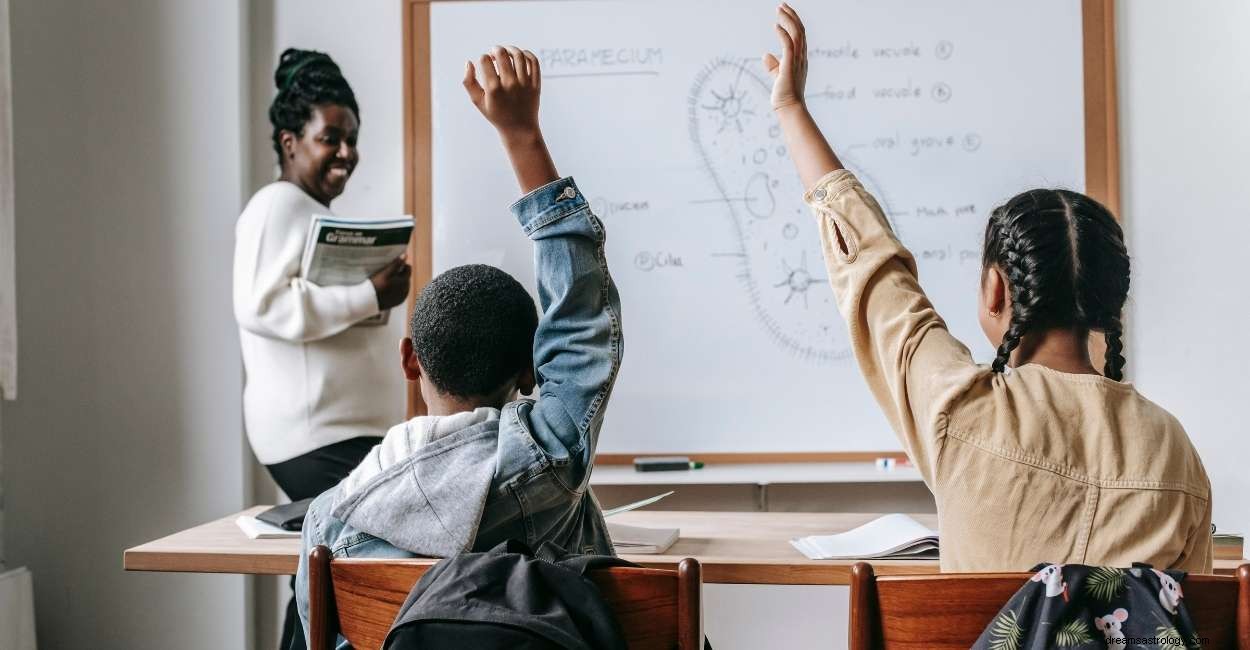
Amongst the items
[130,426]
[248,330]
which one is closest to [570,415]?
[248,330]

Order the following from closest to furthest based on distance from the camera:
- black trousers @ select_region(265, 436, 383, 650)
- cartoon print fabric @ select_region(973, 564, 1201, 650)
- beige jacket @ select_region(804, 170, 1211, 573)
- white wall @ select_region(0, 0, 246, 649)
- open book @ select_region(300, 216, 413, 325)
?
cartoon print fabric @ select_region(973, 564, 1201, 650), beige jacket @ select_region(804, 170, 1211, 573), open book @ select_region(300, 216, 413, 325), black trousers @ select_region(265, 436, 383, 650), white wall @ select_region(0, 0, 246, 649)

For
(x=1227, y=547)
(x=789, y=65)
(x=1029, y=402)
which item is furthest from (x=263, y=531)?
(x=1227, y=547)

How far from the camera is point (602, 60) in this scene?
283 cm

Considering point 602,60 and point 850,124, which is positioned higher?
point 602,60

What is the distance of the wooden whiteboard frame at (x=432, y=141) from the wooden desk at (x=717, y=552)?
0.86 m

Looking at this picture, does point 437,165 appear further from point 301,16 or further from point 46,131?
point 46,131

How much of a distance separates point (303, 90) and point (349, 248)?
1.54ft

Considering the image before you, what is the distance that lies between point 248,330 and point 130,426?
646mm

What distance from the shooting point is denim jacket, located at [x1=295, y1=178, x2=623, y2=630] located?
3.71 feet

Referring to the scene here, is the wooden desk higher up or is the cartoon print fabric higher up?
the cartoon print fabric

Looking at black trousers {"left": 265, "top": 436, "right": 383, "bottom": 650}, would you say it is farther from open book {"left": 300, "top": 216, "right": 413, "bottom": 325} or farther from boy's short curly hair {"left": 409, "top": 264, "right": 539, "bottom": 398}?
boy's short curly hair {"left": 409, "top": 264, "right": 539, "bottom": 398}

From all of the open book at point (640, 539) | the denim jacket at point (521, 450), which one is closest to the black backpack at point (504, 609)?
the denim jacket at point (521, 450)

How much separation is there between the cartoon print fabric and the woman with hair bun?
1763 millimetres

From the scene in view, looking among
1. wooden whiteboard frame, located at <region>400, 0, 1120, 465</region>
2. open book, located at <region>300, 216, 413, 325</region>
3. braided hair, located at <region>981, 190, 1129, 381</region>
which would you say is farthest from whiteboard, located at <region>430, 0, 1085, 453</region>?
braided hair, located at <region>981, 190, 1129, 381</region>
